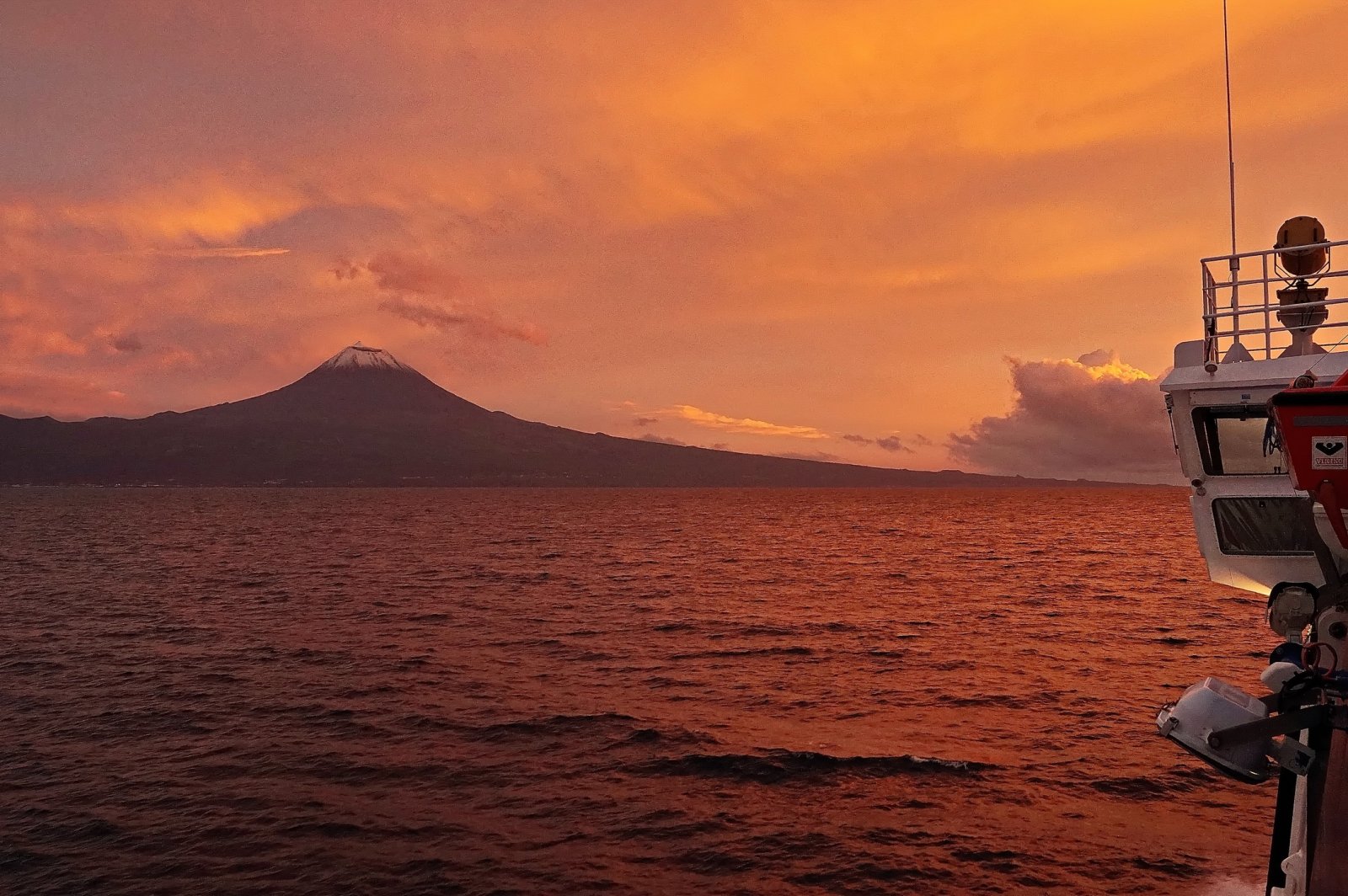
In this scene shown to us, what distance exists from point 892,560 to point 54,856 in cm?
6978

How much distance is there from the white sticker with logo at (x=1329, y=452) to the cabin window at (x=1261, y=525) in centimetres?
418

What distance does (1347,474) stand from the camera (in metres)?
9.77

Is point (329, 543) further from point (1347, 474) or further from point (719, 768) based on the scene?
point (1347, 474)

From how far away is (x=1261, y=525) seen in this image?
13.9 m

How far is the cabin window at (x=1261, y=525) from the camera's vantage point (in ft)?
44.9

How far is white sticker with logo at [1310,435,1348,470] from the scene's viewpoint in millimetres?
9703

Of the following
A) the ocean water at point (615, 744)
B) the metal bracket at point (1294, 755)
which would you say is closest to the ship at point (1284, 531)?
the metal bracket at point (1294, 755)

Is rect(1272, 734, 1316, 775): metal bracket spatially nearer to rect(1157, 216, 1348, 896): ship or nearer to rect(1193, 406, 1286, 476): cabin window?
rect(1157, 216, 1348, 896): ship

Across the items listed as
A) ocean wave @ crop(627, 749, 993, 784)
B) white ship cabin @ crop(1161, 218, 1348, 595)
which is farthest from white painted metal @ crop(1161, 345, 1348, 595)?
ocean wave @ crop(627, 749, 993, 784)

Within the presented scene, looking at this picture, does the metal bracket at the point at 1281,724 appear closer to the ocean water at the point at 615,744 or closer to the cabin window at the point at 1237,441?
the cabin window at the point at 1237,441

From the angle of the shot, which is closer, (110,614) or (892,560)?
(110,614)

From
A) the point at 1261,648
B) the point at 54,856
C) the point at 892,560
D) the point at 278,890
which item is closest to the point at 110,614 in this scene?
the point at 54,856

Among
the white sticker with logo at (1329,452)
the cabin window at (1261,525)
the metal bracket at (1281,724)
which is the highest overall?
the white sticker with logo at (1329,452)

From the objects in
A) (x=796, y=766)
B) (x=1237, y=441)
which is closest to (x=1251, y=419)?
(x=1237, y=441)
